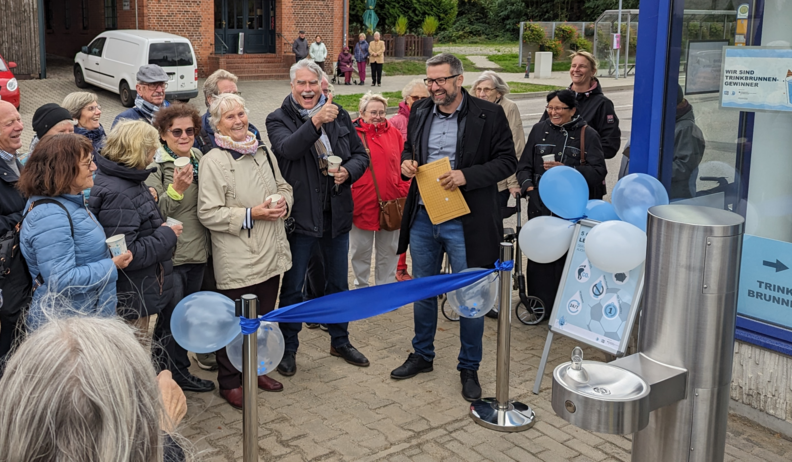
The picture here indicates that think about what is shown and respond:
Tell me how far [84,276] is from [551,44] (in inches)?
1361

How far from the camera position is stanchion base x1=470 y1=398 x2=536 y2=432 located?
4770mm

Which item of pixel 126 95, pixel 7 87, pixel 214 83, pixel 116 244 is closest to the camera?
pixel 116 244

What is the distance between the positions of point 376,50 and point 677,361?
25.5m

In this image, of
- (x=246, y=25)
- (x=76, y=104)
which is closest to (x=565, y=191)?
(x=76, y=104)

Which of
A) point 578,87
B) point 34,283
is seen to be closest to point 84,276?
point 34,283

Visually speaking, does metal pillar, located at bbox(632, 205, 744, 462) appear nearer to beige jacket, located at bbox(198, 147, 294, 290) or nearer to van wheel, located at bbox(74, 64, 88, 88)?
beige jacket, located at bbox(198, 147, 294, 290)

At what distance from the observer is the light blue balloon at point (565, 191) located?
512 cm

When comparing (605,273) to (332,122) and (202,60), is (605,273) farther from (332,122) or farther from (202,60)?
(202,60)

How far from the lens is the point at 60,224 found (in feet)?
13.0

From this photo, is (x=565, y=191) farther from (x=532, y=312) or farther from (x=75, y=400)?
(x=75, y=400)

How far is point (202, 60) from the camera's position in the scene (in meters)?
26.9

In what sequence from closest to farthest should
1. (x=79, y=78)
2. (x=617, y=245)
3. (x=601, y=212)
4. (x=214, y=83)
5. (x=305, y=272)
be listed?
1. (x=617, y=245)
2. (x=601, y=212)
3. (x=305, y=272)
4. (x=214, y=83)
5. (x=79, y=78)

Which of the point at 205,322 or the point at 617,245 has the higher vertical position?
the point at 617,245

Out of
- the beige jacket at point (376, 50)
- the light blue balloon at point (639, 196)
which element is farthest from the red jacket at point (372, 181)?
the beige jacket at point (376, 50)
